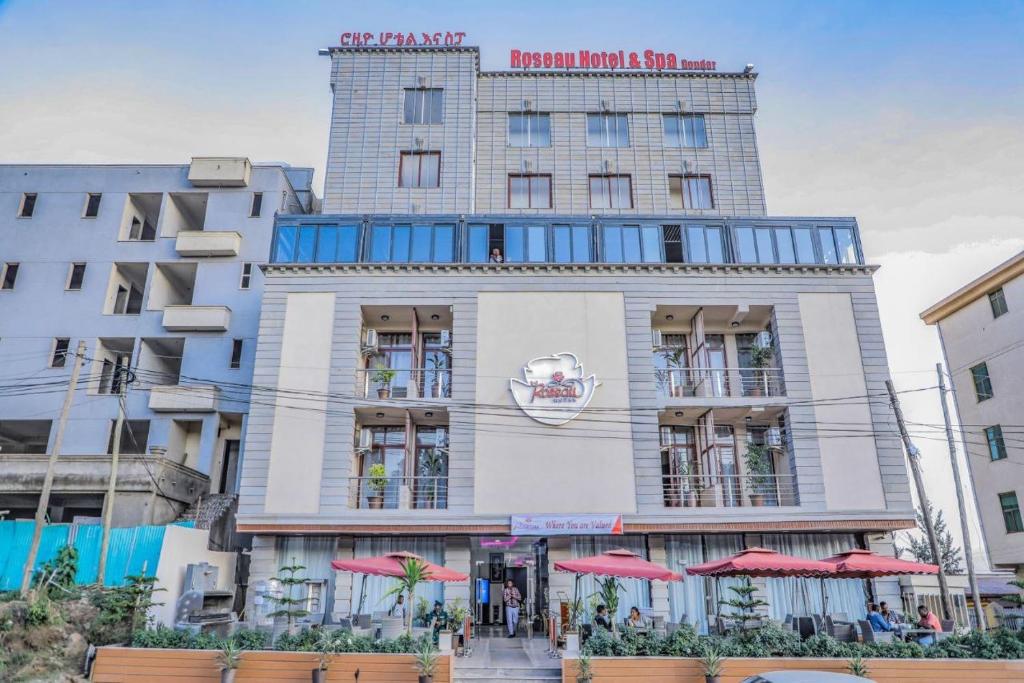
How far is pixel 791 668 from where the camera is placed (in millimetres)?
14805

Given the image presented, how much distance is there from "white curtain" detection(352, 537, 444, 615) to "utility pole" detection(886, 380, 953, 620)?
14319 millimetres

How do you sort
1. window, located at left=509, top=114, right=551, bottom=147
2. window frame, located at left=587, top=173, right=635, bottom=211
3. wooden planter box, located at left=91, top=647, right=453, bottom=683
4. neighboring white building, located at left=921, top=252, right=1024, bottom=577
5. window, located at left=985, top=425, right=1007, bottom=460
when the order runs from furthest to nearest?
1. window, located at left=509, top=114, right=551, bottom=147
2. window, located at left=985, top=425, right=1007, bottom=460
3. window frame, located at left=587, top=173, right=635, bottom=211
4. neighboring white building, located at left=921, top=252, right=1024, bottom=577
5. wooden planter box, located at left=91, top=647, right=453, bottom=683

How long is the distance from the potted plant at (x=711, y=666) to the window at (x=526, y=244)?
14.3 metres

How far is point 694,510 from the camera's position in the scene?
73.1 feet

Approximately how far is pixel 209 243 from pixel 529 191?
46.1 feet

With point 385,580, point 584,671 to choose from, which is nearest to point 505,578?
point 385,580

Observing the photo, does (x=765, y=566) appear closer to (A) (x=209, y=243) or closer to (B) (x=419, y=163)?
(B) (x=419, y=163)

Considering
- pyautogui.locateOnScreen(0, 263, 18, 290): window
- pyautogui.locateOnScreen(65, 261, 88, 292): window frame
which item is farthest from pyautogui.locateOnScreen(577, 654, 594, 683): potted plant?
pyautogui.locateOnScreen(0, 263, 18, 290): window

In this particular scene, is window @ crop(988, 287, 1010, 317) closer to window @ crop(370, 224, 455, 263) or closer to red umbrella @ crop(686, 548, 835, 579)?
red umbrella @ crop(686, 548, 835, 579)

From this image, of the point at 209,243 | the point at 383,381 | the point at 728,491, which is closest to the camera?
the point at 728,491

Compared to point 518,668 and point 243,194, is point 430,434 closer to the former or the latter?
point 518,668

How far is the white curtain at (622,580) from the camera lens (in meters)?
21.8

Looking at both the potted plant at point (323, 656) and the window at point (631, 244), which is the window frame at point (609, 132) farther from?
the potted plant at point (323, 656)

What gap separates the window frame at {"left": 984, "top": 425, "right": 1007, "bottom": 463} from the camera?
2906 cm
